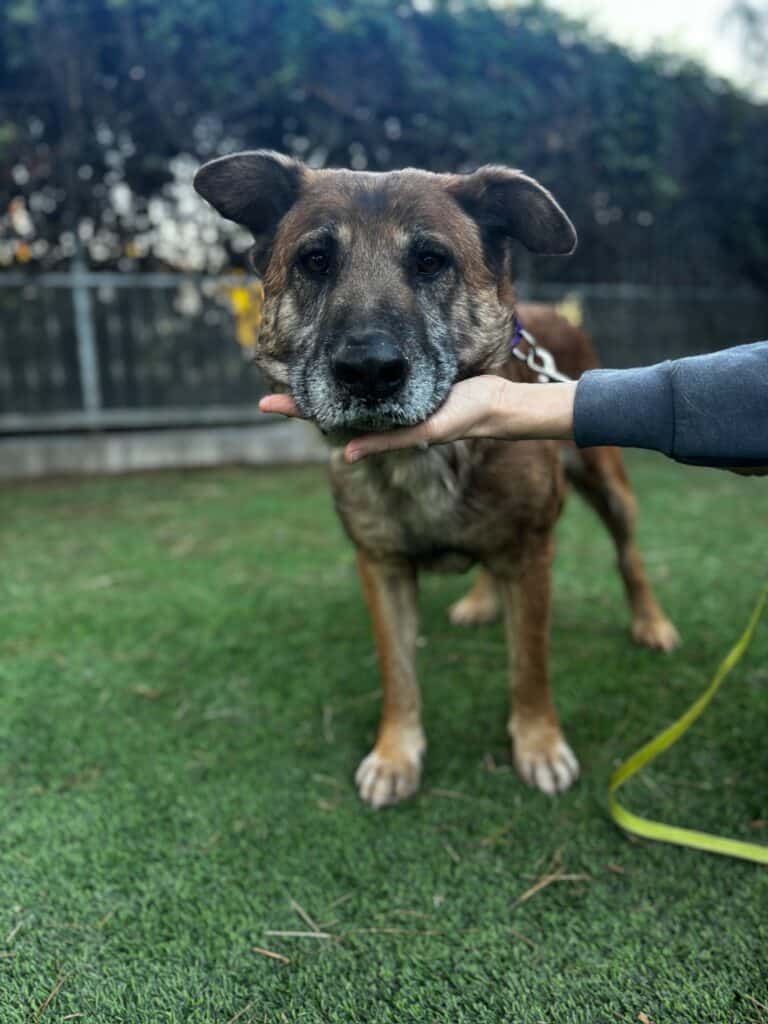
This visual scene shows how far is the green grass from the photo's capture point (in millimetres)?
1442

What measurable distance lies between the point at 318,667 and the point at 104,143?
5686mm

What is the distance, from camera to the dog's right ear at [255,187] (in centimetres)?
201

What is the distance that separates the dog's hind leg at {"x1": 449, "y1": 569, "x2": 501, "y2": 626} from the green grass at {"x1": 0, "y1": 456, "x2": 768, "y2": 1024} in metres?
0.08

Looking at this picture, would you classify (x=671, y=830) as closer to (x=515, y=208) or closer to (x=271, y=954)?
(x=271, y=954)

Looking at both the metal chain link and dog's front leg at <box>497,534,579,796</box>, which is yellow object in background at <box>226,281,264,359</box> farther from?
dog's front leg at <box>497,534,579,796</box>

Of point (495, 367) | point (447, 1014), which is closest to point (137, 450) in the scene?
point (495, 367)

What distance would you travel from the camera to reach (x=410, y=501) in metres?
2.08

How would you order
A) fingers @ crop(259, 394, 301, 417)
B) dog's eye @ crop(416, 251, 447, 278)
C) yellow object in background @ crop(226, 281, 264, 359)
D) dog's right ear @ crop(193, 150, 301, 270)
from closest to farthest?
fingers @ crop(259, 394, 301, 417) < dog's eye @ crop(416, 251, 447, 278) < dog's right ear @ crop(193, 150, 301, 270) < yellow object in background @ crop(226, 281, 264, 359)

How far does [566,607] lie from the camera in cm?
346

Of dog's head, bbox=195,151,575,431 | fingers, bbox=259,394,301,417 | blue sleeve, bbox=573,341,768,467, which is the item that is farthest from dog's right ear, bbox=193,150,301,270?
blue sleeve, bbox=573,341,768,467

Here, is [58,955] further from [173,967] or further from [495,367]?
[495,367]

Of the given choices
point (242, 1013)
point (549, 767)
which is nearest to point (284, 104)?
point (549, 767)

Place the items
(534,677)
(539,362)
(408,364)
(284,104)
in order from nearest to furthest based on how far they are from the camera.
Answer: (408,364)
(534,677)
(539,362)
(284,104)

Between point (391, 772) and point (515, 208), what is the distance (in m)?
1.52
